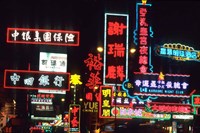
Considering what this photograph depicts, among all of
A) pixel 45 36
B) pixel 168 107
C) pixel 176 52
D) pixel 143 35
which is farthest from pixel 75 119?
pixel 45 36

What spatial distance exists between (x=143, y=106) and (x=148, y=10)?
6275 mm

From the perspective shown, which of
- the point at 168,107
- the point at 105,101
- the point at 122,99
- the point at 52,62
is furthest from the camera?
the point at 122,99

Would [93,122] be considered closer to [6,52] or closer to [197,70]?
[6,52]

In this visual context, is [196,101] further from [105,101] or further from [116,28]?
[116,28]

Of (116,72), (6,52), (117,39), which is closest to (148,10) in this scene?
(117,39)

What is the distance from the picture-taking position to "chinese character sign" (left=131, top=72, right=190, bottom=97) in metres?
27.5

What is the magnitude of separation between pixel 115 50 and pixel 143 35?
A: 2.14 meters

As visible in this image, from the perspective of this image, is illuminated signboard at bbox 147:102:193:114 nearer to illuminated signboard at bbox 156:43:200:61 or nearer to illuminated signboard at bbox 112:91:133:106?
illuminated signboard at bbox 112:91:133:106

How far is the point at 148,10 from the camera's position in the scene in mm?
28859

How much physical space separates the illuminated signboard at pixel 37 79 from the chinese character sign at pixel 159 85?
7.32 metres

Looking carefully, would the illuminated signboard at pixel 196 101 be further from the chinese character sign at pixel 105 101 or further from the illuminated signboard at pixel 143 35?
the chinese character sign at pixel 105 101

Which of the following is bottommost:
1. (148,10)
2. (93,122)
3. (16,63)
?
(93,122)

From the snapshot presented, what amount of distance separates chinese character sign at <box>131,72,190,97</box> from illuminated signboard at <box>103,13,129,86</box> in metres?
1.08

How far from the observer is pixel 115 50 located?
28.2 meters
